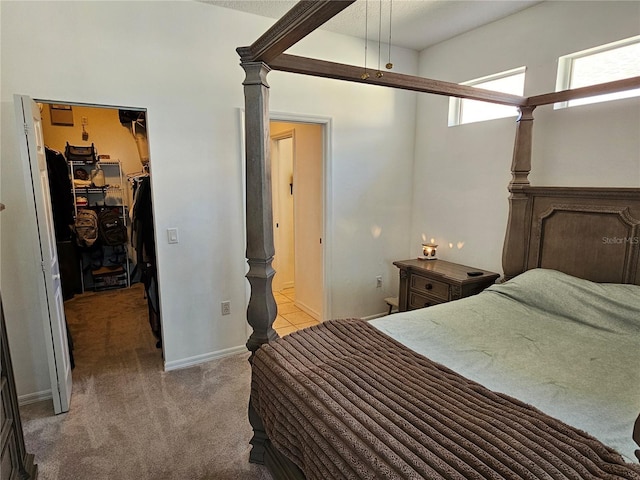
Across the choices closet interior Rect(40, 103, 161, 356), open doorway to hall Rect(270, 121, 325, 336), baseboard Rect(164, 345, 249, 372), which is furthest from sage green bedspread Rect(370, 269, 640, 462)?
closet interior Rect(40, 103, 161, 356)

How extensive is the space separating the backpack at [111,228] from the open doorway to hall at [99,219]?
12 millimetres

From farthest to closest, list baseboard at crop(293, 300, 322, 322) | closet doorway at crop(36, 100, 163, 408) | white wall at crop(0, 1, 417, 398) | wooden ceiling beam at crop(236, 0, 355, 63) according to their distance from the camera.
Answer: closet doorway at crop(36, 100, 163, 408) < baseboard at crop(293, 300, 322, 322) < white wall at crop(0, 1, 417, 398) < wooden ceiling beam at crop(236, 0, 355, 63)

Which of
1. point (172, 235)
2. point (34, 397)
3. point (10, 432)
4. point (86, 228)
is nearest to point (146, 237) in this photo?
point (172, 235)

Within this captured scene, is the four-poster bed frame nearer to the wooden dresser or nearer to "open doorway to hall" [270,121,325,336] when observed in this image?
the wooden dresser

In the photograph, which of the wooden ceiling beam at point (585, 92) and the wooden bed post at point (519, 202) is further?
the wooden bed post at point (519, 202)

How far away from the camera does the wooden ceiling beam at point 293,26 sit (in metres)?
1.09

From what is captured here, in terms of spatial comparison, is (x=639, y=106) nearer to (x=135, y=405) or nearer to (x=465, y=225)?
(x=465, y=225)

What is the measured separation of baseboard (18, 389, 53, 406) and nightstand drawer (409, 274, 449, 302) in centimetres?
285

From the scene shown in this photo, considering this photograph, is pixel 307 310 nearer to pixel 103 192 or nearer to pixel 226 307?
pixel 226 307

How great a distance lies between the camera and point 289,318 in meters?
3.98

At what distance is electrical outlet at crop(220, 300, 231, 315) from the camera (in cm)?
300

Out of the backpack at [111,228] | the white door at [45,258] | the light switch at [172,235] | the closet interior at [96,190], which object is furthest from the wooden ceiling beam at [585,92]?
the backpack at [111,228]

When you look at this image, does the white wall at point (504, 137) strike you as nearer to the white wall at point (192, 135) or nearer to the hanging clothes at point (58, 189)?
the white wall at point (192, 135)

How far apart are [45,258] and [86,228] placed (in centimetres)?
290
